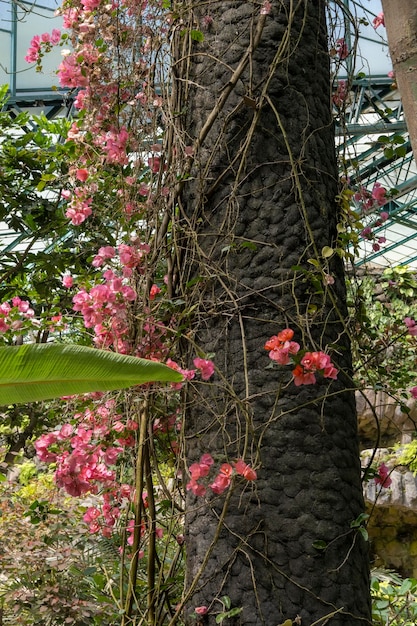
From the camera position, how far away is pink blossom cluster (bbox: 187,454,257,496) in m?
1.69

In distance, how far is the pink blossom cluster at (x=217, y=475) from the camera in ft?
5.55

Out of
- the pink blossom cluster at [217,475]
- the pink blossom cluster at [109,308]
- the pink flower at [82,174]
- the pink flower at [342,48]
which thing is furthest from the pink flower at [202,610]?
the pink flower at [342,48]

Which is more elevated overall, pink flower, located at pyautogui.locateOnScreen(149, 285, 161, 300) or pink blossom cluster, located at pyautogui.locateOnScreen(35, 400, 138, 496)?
pink flower, located at pyautogui.locateOnScreen(149, 285, 161, 300)

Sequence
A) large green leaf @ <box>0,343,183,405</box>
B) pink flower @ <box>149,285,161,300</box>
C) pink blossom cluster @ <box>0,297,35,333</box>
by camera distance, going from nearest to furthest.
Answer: large green leaf @ <box>0,343,183,405</box>
pink flower @ <box>149,285,161,300</box>
pink blossom cluster @ <box>0,297,35,333</box>

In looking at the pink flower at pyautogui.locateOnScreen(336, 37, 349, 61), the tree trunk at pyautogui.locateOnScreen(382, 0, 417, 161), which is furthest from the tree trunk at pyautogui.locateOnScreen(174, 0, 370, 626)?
the tree trunk at pyautogui.locateOnScreen(382, 0, 417, 161)

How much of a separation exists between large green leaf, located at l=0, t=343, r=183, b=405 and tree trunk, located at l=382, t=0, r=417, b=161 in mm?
471

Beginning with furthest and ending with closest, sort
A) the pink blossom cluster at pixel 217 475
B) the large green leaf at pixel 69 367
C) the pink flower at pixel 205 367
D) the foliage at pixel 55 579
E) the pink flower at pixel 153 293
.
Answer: the foliage at pixel 55 579 < the pink flower at pixel 153 293 < the pink flower at pixel 205 367 < the pink blossom cluster at pixel 217 475 < the large green leaf at pixel 69 367

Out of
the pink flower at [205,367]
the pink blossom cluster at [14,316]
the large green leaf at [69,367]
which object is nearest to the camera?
the large green leaf at [69,367]

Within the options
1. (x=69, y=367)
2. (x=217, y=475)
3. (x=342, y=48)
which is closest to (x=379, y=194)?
(x=342, y=48)

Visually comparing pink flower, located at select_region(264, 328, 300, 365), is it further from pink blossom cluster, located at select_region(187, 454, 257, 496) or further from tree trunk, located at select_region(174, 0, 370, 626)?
pink blossom cluster, located at select_region(187, 454, 257, 496)

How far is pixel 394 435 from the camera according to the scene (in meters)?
8.31

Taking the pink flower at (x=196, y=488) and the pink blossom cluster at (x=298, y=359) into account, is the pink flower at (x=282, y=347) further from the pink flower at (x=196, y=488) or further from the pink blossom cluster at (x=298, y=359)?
the pink flower at (x=196, y=488)

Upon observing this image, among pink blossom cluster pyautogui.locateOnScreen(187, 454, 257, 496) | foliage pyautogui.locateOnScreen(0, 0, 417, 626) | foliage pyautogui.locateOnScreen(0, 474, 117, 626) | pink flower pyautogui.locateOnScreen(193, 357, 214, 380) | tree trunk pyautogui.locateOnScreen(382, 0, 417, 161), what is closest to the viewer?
tree trunk pyautogui.locateOnScreen(382, 0, 417, 161)

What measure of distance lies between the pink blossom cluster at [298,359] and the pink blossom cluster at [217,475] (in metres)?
0.24
